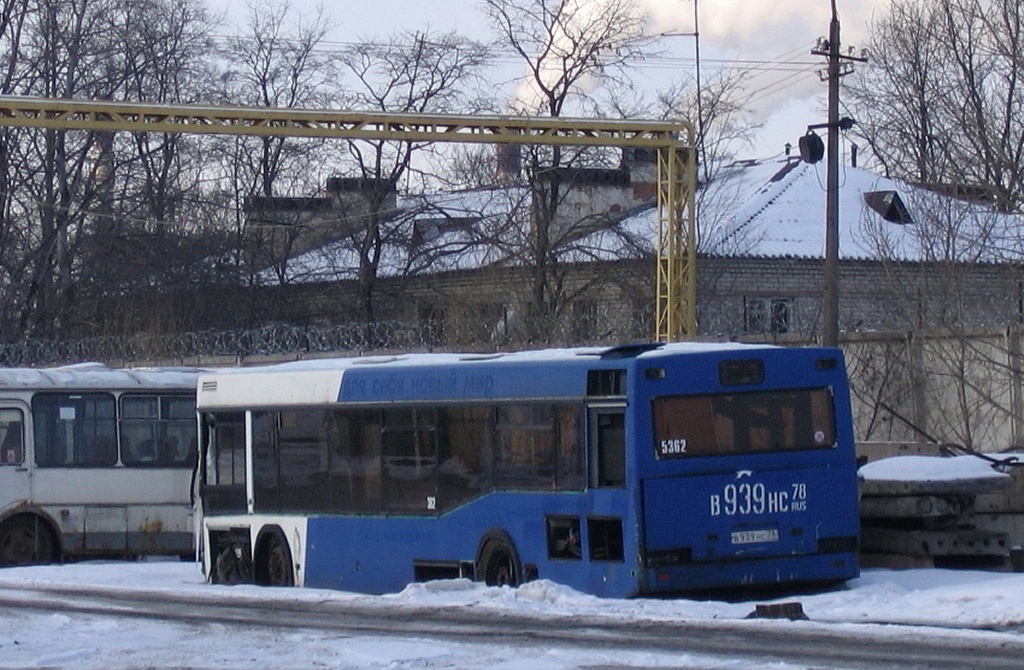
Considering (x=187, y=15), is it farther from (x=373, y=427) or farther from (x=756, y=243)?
(x=373, y=427)

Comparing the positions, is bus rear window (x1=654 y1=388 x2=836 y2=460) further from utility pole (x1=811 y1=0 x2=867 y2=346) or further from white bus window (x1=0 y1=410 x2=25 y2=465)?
white bus window (x1=0 y1=410 x2=25 y2=465)

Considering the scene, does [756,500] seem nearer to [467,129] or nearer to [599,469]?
[599,469]

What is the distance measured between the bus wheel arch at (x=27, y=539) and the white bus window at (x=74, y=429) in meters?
0.87

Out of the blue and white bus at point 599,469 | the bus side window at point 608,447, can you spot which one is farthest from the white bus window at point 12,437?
the bus side window at point 608,447

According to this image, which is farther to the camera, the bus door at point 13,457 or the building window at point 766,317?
the building window at point 766,317

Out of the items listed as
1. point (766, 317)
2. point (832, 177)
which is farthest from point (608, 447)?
point (766, 317)

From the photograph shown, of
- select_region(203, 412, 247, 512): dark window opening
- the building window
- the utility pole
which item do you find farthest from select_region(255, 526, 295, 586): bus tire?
the building window

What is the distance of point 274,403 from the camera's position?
20.3 metres

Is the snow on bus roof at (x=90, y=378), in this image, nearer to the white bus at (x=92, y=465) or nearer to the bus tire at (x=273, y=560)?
the white bus at (x=92, y=465)

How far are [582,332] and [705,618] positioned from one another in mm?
17156

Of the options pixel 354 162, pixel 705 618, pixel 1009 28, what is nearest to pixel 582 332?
pixel 1009 28

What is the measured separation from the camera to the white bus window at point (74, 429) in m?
26.2

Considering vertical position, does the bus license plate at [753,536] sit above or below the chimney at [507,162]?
below

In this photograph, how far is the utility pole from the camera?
25.8m
